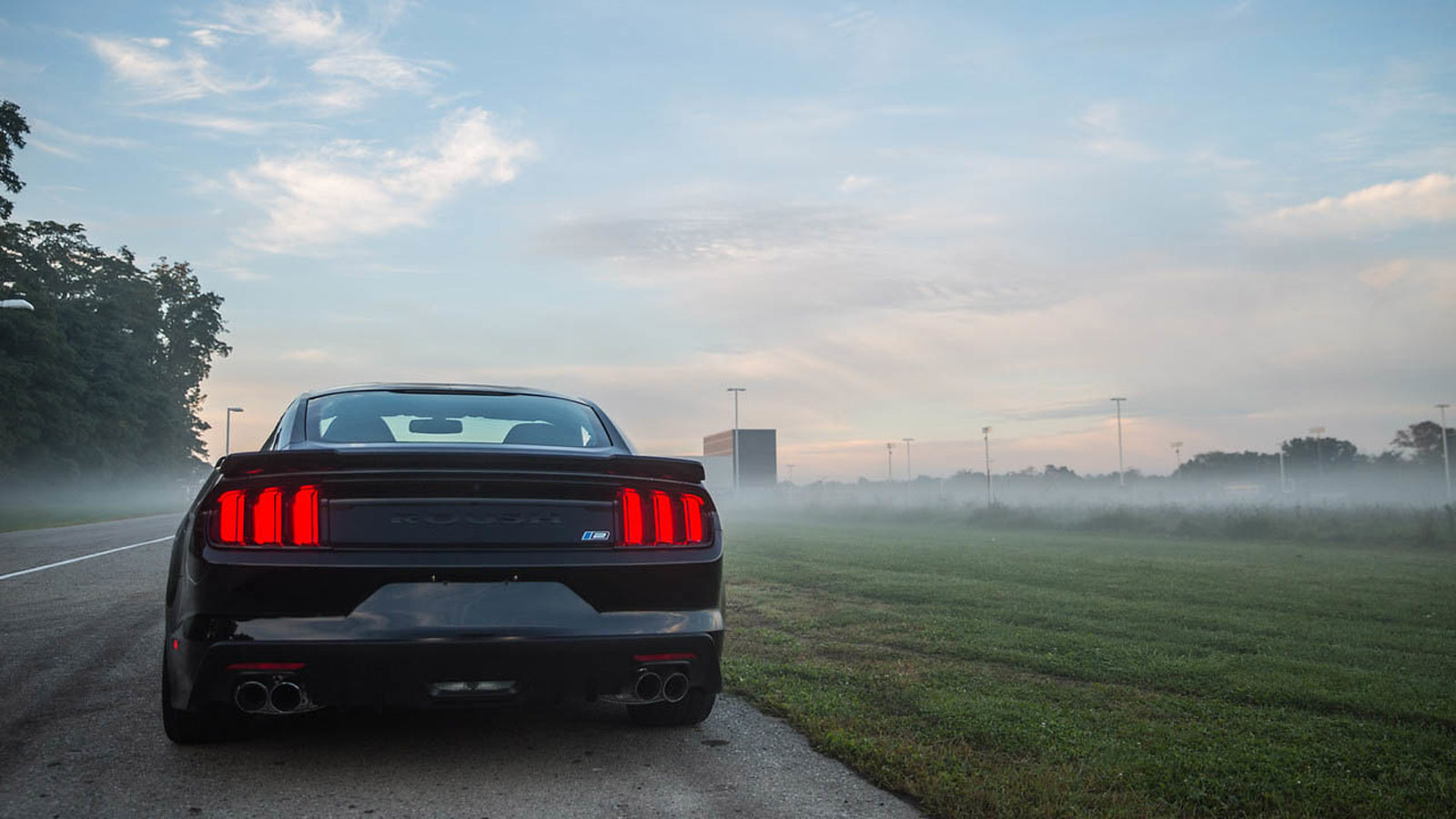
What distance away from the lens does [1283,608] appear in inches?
399

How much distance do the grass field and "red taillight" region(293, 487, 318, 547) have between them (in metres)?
2.24

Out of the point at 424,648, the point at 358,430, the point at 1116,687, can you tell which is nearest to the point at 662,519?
the point at 424,648

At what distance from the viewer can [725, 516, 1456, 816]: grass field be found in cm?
386

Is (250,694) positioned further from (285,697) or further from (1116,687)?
(1116,687)

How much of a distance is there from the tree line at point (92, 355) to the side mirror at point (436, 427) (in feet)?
142

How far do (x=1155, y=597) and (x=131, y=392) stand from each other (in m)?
59.2

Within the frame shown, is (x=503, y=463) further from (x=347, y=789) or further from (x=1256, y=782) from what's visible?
(x=1256, y=782)

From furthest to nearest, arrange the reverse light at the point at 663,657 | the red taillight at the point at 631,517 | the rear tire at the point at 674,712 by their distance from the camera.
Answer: the rear tire at the point at 674,712, the red taillight at the point at 631,517, the reverse light at the point at 663,657

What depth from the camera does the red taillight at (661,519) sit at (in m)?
3.98

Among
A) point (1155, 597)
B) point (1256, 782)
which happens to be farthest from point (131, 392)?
point (1256, 782)

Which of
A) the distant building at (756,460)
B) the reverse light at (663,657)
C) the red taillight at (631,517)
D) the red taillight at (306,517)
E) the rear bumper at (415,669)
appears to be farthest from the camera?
the distant building at (756,460)

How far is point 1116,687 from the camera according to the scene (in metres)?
5.88

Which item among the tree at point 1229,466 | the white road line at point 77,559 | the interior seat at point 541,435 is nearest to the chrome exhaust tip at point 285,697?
the interior seat at point 541,435

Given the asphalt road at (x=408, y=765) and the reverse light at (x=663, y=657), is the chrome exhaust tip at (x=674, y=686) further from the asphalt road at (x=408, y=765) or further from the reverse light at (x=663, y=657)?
the asphalt road at (x=408, y=765)
